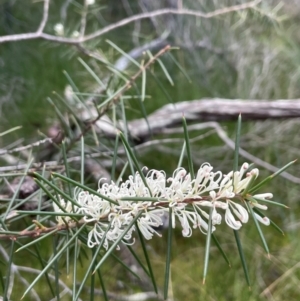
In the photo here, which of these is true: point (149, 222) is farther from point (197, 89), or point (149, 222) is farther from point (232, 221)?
point (197, 89)

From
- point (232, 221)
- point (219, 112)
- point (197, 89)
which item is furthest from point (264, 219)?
point (197, 89)

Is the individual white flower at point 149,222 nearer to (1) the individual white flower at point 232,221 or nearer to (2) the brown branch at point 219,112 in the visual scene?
(1) the individual white flower at point 232,221

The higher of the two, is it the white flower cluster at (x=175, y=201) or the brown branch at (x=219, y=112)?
the white flower cluster at (x=175, y=201)

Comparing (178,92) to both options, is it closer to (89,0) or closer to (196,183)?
(89,0)

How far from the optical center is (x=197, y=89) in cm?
70

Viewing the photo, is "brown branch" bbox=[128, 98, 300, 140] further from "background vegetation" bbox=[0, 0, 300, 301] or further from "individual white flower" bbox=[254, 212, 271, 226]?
"individual white flower" bbox=[254, 212, 271, 226]

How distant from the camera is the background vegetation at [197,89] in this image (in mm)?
428

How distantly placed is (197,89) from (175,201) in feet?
1.81

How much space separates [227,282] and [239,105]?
190mm

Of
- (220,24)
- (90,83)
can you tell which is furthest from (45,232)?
(220,24)

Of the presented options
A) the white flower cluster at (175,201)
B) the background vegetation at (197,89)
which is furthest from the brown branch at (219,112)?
the white flower cluster at (175,201)

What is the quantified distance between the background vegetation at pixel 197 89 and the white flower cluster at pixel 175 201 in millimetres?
237

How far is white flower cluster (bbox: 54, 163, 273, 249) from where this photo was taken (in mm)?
161

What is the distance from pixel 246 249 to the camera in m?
0.45
